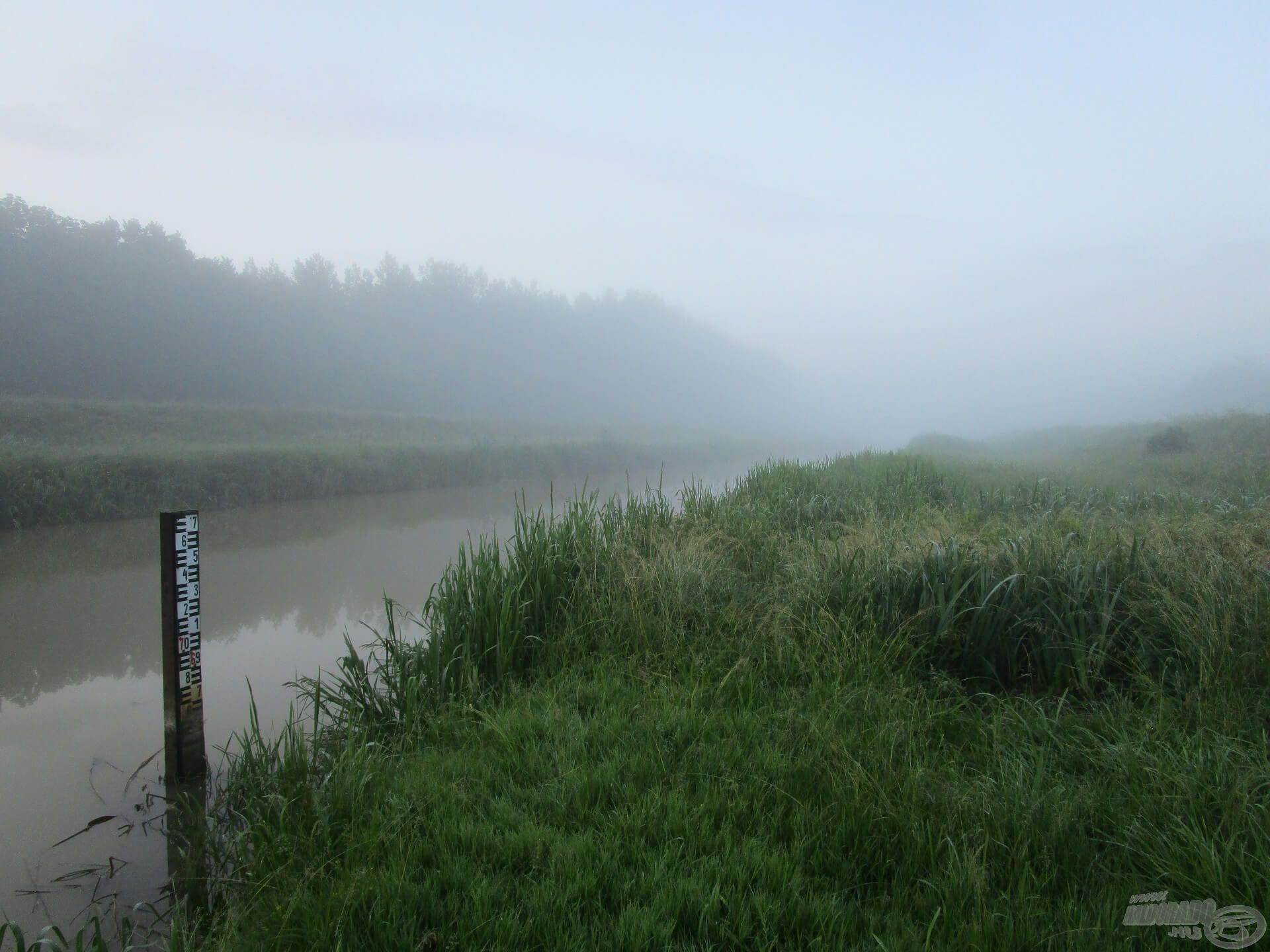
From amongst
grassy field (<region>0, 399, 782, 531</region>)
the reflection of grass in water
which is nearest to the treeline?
grassy field (<region>0, 399, 782, 531</region>)

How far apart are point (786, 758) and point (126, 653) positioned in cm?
532

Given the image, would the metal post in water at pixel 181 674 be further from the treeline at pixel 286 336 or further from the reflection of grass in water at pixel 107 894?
the treeline at pixel 286 336

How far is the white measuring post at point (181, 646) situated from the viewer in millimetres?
2594

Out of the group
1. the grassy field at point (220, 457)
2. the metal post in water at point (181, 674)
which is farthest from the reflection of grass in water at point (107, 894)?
the grassy field at point (220, 457)

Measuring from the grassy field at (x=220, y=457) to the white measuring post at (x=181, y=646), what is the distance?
30.3 ft

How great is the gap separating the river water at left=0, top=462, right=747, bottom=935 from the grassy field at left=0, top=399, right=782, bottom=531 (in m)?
0.60

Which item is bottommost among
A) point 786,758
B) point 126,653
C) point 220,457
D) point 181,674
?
point 126,653

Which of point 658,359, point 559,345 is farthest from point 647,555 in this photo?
point 658,359

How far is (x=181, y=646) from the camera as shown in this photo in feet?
8.66

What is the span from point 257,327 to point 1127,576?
1460 inches

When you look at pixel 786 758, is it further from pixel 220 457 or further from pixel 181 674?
pixel 220 457

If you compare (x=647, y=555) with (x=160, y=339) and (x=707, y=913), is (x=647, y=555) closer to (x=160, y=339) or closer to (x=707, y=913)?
(x=707, y=913)

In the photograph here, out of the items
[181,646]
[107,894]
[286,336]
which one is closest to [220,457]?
[181,646]

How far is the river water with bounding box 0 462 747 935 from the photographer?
2.57 m
